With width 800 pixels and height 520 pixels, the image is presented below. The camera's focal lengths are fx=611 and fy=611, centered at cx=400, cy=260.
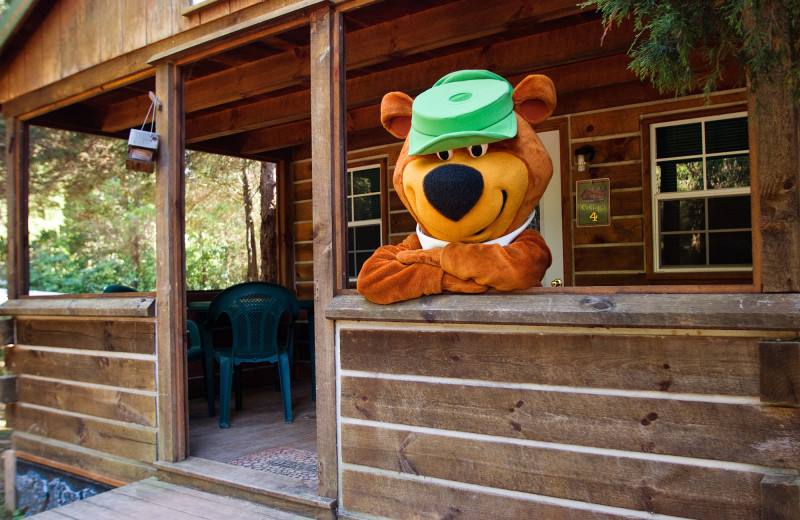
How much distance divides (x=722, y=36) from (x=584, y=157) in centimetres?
301

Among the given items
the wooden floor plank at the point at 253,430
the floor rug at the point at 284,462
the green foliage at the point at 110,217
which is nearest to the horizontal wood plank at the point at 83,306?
the wooden floor plank at the point at 253,430

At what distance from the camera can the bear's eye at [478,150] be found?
8.50 feet

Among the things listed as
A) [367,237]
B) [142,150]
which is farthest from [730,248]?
[142,150]

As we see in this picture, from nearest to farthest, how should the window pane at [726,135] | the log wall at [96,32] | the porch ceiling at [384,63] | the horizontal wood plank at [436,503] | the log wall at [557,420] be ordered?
the log wall at [557,420] → the horizontal wood plank at [436,503] → the porch ceiling at [384,63] → the log wall at [96,32] → the window pane at [726,135]

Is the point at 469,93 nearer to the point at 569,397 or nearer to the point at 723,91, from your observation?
the point at 569,397

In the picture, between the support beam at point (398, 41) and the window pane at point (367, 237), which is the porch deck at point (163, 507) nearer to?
the support beam at point (398, 41)

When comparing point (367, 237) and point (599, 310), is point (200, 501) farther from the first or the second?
point (367, 237)

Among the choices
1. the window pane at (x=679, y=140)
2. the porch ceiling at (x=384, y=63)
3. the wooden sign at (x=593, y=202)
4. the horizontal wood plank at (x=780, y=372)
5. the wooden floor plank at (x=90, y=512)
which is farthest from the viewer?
the wooden sign at (x=593, y=202)

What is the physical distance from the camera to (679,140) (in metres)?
4.65

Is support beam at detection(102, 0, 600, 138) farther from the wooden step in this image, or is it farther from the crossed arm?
the wooden step

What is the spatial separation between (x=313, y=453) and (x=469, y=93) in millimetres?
2500

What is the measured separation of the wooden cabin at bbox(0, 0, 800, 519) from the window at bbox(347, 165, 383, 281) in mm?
92

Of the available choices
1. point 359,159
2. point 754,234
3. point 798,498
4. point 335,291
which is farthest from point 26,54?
point 798,498

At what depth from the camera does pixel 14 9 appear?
4.75m
